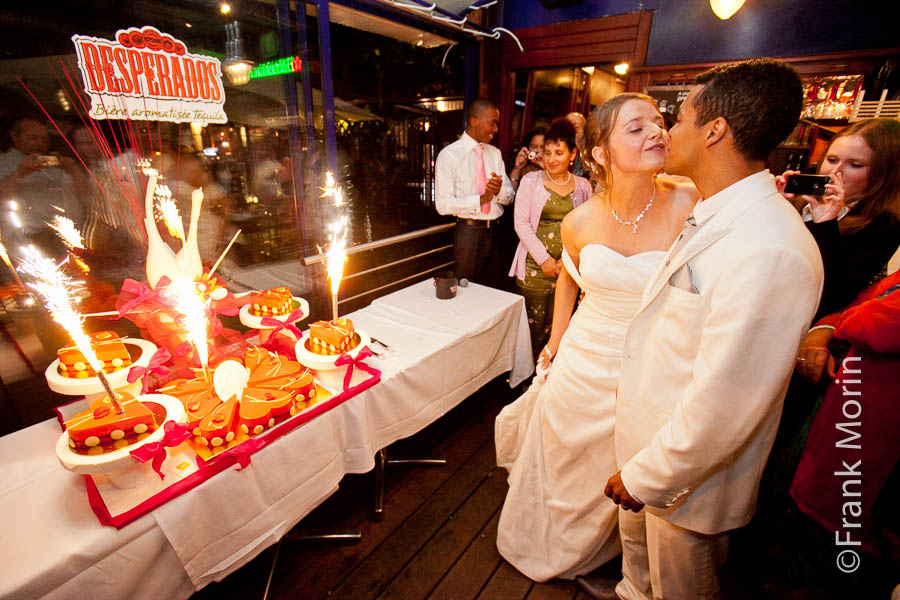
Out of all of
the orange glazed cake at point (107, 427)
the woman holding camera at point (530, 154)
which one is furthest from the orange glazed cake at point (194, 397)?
the woman holding camera at point (530, 154)

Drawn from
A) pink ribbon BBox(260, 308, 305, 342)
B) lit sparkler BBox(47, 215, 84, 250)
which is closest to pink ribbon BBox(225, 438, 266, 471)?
pink ribbon BBox(260, 308, 305, 342)

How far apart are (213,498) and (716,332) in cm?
154

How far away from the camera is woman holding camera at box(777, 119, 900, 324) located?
165 centimetres

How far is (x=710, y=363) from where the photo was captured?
979mm

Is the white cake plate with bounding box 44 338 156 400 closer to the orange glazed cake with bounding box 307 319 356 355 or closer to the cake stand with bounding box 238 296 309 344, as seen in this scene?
the cake stand with bounding box 238 296 309 344

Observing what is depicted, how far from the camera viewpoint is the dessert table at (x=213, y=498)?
1.05m

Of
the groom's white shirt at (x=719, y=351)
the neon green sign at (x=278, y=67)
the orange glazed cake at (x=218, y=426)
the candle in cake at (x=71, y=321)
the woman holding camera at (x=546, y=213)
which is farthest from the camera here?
the woman holding camera at (x=546, y=213)

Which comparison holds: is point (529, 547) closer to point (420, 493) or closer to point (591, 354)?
point (420, 493)

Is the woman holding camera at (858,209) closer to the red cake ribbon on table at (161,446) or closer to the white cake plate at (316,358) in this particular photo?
the white cake plate at (316,358)

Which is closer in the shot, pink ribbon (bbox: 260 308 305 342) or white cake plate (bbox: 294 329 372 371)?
white cake plate (bbox: 294 329 372 371)

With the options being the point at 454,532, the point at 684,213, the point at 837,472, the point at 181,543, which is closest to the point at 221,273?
the point at 181,543

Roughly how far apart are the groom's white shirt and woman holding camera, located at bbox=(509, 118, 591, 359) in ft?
5.81

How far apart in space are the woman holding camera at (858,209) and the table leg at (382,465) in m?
1.97
